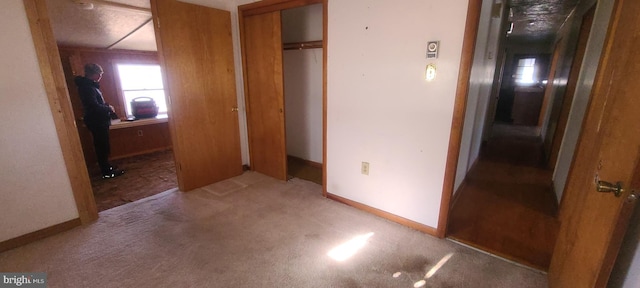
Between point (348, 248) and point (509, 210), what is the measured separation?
68.8 inches

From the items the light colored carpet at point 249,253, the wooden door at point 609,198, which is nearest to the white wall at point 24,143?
the light colored carpet at point 249,253

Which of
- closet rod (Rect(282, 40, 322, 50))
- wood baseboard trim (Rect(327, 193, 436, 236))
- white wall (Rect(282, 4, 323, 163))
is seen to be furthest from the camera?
white wall (Rect(282, 4, 323, 163))

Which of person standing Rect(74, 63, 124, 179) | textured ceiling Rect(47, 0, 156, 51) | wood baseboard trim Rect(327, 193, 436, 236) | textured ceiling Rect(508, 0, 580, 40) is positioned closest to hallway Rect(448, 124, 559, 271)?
wood baseboard trim Rect(327, 193, 436, 236)

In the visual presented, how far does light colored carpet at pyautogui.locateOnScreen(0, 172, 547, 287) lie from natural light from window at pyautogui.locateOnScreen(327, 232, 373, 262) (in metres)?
0.02

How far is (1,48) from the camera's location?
1.80 meters

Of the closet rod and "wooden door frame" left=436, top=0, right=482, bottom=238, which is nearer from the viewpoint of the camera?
"wooden door frame" left=436, top=0, right=482, bottom=238

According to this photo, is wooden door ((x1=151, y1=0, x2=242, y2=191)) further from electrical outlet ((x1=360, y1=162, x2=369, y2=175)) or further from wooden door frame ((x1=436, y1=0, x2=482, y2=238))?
wooden door frame ((x1=436, y1=0, x2=482, y2=238))

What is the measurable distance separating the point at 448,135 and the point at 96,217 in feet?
10.2

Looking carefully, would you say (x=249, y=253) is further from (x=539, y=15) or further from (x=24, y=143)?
(x=539, y=15)

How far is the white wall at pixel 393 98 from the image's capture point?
6.20 feet

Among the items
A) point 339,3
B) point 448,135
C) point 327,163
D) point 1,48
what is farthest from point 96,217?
point 448,135

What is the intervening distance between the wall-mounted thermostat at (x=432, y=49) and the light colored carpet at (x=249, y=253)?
142 centimetres

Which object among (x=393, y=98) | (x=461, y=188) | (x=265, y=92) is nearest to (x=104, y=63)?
(x=265, y=92)

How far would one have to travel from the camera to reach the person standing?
3158 millimetres
